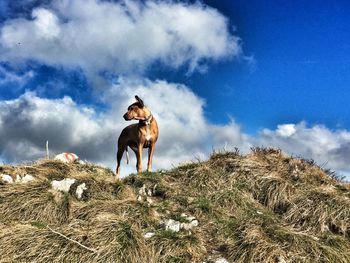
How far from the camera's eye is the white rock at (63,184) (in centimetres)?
957

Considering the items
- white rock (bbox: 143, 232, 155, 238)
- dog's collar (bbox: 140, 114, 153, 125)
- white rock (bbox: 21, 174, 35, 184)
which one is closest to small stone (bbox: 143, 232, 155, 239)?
white rock (bbox: 143, 232, 155, 238)

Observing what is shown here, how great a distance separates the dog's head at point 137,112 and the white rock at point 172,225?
217 inches

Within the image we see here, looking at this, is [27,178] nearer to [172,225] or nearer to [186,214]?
[186,214]

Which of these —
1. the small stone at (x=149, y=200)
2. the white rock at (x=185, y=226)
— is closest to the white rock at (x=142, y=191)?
the small stone at (x=149, y=200)

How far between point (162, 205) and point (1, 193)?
3.42m

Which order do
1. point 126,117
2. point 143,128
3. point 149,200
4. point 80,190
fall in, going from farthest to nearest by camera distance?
point 143,128 < point 126,117 < point 80,190 < point 149,200

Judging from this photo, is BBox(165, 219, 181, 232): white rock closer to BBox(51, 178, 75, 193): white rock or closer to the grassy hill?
the grassy hill

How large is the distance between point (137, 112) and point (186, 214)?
16.4 feet

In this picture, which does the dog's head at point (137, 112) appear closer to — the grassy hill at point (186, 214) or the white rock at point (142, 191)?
the grassy hill at point (186, 214)

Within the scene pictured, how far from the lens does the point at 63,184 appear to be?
9.76m

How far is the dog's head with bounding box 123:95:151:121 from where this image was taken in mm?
13062

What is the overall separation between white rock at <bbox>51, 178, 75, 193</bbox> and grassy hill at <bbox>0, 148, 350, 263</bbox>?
99 mm

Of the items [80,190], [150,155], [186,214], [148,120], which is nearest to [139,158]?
[150,155]

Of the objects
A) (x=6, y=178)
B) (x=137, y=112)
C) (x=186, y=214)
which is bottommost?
(x=186, y=214)
